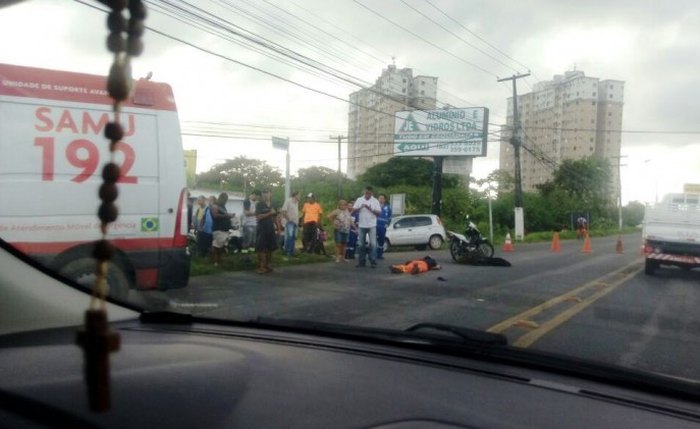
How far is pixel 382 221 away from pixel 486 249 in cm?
263

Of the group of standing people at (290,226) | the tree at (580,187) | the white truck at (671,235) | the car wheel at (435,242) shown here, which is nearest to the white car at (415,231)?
the car wheel at (435,242)

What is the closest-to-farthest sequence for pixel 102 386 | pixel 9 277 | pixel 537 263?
pixel 102 386, pixel 9 277, pixel 537 263

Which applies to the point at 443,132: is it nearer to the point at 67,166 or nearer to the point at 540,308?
the point at 540,308

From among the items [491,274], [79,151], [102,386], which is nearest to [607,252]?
[491,274]

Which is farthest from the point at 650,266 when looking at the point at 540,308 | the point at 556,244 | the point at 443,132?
the point at 540,308

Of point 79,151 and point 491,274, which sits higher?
point 79,151

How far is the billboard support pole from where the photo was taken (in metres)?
9.88

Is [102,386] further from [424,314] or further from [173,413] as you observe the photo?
[424,314]

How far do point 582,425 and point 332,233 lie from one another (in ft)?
36.7

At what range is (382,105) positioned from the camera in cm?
470

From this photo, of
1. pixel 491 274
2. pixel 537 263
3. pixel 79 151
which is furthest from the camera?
pixel 537 263

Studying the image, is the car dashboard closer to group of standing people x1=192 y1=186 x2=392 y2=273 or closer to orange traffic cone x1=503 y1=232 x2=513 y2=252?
group of standing people x1=192 y1=186 x2=392 y2=273

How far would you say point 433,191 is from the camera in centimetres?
1037

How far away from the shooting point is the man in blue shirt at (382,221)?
12.0 meters
